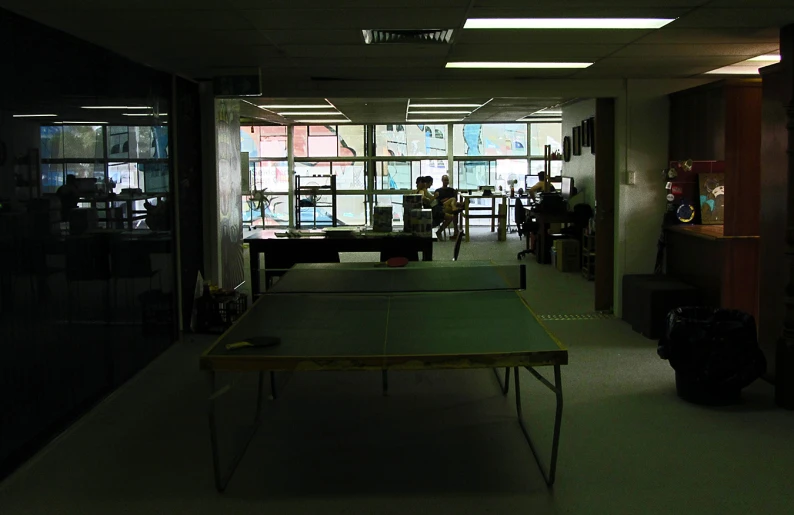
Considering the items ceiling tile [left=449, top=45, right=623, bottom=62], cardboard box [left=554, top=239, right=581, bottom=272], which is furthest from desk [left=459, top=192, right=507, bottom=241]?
A: ceiling tile [left=449, top=45, right=623, bottom=62]

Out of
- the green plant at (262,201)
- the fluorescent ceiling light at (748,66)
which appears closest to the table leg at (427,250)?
the fluorescent ceiling light at (748,66)

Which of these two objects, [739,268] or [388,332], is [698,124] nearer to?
[739,268]

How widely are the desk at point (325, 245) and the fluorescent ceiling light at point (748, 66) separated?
3.11 meters

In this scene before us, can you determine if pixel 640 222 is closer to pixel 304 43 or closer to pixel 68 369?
pixel 304 43

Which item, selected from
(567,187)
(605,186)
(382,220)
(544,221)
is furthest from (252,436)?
(567,187)

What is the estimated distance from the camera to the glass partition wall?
56.5 ft

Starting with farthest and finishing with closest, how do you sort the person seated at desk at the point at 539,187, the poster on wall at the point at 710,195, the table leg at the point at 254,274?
the person seated at desk at the point at 539,187
the poster on wall at the point at 710,195
the table leg at the point at 254,274

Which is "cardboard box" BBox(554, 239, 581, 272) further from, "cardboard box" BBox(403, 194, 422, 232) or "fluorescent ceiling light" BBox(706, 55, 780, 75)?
"fluorescent ceiling light" BBox(706, 55, 780, 75)

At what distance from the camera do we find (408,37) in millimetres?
5191

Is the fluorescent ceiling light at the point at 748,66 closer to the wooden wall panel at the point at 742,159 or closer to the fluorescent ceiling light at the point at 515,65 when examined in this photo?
the wooden wall panel at the point at 742,159

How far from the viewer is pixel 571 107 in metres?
12.0

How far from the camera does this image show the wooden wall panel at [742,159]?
6.21 m

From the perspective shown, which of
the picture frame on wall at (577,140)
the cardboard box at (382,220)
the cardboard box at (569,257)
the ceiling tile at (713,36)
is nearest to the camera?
the ceiling tile at (713,36)

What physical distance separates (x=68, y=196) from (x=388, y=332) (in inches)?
84.8
